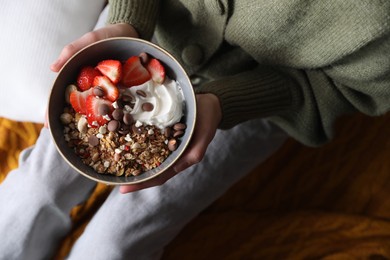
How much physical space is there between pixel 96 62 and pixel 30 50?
293mm

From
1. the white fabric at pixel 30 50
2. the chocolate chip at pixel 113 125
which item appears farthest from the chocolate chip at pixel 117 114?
the white fabric at pixel 30 50

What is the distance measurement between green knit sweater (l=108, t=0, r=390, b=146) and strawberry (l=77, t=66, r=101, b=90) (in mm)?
136

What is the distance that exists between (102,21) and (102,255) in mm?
387

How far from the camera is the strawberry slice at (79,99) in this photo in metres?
0.47

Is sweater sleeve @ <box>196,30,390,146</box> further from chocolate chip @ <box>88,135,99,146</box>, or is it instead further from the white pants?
chocolate chip @ <box>88,135,99,146</box>

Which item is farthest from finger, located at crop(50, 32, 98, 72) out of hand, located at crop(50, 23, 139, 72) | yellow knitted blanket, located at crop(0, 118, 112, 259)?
yellow knitted blanket, located at crop(0, 118, 112, 259)

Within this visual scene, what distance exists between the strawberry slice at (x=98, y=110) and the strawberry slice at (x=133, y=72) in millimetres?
32

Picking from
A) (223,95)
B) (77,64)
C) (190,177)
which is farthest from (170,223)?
(77,64)

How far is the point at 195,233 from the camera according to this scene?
0.97 m

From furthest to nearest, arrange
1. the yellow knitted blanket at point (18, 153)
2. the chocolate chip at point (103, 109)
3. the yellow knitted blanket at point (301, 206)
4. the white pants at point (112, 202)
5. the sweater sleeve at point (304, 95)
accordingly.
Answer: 1. the yellow knitted blanket at point (301, 206)
2. the yellow knitted blanket at point (18, 153)
3. the white pants at point (112, 202)
4. the sweater sleeve at point (304, 95)
5. the chocolate chip at point (103, 109)

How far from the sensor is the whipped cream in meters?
0.48

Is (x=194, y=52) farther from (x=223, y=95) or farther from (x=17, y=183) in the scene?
(x=17, y=183)

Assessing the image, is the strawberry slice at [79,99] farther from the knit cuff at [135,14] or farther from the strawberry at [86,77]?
the knit cuff at [135,14]

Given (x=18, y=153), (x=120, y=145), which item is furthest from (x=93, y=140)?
(x=18, y=153)
